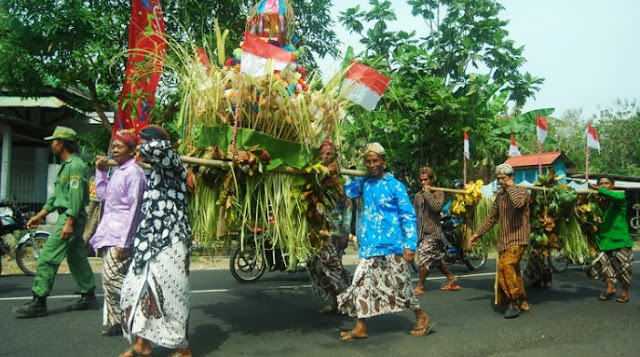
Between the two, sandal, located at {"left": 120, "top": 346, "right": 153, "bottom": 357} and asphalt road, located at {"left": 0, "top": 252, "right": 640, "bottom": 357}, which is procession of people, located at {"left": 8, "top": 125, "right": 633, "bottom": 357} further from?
asphalt road, located at {"left": 0, "top": 252, "right": 640, "bottom": 357}

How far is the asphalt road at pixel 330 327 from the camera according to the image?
4.14 m

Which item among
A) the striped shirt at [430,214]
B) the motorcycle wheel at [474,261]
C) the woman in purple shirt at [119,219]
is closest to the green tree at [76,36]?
the striped shirt at [430,214]

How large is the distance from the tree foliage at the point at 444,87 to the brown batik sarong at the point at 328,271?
13.0ft

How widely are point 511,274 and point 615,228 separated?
2.00 m

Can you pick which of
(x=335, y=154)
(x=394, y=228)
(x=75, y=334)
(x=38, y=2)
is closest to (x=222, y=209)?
(x=335, y=154)

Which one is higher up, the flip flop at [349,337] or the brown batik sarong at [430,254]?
the brown batik sarong at [430,254]

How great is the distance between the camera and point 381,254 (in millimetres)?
4410

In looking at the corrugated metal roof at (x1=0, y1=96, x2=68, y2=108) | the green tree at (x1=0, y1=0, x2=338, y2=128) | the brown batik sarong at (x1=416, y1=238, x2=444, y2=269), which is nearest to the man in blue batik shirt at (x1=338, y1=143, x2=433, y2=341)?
the brown batik sarong at (x1=416, y1=238, x2=444, y2=269)

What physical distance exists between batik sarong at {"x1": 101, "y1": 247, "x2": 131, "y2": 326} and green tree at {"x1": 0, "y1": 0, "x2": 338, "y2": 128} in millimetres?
4388

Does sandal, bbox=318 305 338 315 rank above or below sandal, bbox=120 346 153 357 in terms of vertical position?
below

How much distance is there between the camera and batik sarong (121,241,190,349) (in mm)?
3504

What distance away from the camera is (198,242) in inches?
159

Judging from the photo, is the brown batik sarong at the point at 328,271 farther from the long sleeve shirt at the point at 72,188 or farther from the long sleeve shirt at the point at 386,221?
the long sleeve shirt at the point at 72,188

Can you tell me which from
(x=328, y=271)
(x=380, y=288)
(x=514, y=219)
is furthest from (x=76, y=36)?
(x=514, y=219)
